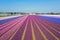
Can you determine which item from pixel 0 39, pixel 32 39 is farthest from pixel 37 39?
pixel 0 39

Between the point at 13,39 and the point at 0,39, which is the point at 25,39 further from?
the point at 0,39

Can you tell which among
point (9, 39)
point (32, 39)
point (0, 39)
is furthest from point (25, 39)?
point (0, 39)

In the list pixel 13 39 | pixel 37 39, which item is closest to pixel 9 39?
pixel 13 39

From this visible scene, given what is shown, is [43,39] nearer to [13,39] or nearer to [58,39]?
[58,39]

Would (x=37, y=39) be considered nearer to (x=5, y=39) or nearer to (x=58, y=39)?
(x=58, y=39)

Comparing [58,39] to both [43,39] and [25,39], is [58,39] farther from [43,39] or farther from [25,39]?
[25,39]

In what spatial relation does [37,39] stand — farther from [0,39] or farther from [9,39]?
[0,39]
